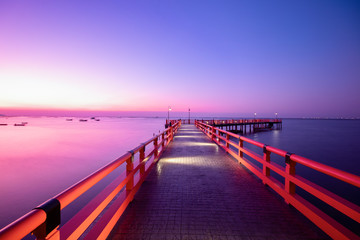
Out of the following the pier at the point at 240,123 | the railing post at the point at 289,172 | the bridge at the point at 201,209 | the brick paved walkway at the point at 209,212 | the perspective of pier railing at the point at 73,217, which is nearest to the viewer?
the perspective of pier railing at the point at 73,217

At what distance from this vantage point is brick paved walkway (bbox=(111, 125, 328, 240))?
2850 millimetres

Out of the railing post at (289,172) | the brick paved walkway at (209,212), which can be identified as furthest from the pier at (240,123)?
the railing post at (289,172)

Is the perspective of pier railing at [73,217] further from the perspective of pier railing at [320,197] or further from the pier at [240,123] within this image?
the pier at [240,123]

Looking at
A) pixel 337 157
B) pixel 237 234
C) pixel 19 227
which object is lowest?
pixel 337 157

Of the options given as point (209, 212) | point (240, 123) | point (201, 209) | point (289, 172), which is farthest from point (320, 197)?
point (240, 123)

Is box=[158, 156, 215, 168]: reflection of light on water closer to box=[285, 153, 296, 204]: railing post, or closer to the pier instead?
box=[285, 153, 296, 204]: railing post

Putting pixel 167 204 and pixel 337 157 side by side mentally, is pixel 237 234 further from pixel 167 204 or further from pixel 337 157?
pixel 337 157

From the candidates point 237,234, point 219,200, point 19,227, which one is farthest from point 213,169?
point 19,227

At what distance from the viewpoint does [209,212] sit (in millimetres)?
3449

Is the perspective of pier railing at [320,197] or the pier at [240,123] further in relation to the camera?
the pier at [240,123]

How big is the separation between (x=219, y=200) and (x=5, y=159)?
2341cm

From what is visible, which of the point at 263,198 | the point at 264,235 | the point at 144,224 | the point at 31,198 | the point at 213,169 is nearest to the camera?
the point at 264,235

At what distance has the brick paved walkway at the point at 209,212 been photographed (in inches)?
112

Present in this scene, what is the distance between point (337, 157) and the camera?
2164 centimetres
